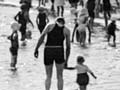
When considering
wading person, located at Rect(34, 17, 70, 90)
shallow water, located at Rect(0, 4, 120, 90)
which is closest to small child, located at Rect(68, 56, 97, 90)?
wading person, located at Rect(34, 17, 70, 90)

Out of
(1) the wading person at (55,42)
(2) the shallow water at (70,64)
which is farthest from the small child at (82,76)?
(2) the shallow water at (70,64)

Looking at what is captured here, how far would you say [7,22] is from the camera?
82.0ft

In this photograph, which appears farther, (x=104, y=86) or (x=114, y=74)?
(x=114, y=74)

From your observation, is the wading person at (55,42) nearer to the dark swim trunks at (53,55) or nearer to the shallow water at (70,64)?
the dark swim trunks at (53,55)

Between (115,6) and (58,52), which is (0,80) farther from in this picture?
(115,6)

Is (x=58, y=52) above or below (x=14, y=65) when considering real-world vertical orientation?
above

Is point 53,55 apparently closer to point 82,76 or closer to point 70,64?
point 82,76

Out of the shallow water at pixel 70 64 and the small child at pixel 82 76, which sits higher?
the small child at pixel 82 76

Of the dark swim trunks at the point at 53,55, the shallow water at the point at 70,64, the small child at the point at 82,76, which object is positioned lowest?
the shallow water at the point at 70,64

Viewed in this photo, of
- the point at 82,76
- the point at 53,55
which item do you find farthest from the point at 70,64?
the point at 53,55

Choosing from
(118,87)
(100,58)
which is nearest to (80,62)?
(118,87)

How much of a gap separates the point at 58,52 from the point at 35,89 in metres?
2.32

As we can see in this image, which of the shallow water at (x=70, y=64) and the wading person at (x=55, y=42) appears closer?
the wading person at (x=55, y=42)

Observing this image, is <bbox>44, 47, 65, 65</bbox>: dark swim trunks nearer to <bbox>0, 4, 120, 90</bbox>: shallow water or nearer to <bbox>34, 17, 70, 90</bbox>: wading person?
<bbox>34, 17, 70, 90</bbox>: wading person
